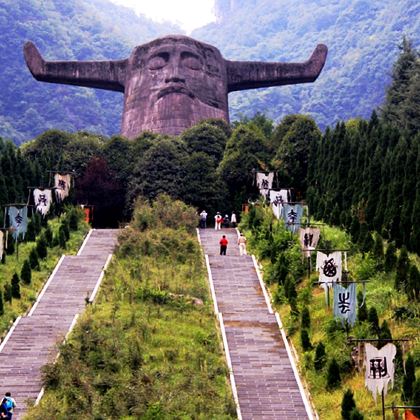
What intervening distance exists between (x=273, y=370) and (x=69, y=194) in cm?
1815

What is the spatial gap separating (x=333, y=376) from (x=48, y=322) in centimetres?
709

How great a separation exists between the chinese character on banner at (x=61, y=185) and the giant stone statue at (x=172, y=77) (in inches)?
320

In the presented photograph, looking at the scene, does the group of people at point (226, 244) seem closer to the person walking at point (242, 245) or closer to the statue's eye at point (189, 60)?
the person walking at point (242, 245)

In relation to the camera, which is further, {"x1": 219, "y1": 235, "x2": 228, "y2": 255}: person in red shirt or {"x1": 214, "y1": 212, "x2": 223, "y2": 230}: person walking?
{"x1": 214, "y1": 212, "x2": 223, "y2": 230}: person walking

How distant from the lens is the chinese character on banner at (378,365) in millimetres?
23984

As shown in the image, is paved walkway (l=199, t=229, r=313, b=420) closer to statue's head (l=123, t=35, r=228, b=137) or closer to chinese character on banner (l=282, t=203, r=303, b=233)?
chinese character on banner (l=282, t=203, r=303, b=233)

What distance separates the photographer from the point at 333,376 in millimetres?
25391

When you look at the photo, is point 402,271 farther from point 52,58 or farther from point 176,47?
point 52,58

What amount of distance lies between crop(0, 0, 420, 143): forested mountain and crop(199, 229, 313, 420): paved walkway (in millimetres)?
53283

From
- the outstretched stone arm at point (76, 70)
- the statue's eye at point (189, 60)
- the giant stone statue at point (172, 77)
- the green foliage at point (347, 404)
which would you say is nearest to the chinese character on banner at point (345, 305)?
the green foliage at point (347, 404)

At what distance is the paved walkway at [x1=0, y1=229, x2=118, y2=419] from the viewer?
84.1ft

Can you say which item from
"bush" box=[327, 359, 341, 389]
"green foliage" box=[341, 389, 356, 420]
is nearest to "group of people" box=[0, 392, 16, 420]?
"green foliage" box=[341, 389, 356, 420]

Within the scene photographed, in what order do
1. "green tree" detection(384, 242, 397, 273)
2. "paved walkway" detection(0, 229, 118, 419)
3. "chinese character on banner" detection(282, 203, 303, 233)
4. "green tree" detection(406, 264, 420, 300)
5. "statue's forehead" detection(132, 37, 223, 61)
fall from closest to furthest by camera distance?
"paved walkway" detection(0, 229, 118, 419)
"green tree" detection(406, 264, 420, 300)
"green tree" detection(384, 242, 397, 273)
"chinese character on banner" detection(282, 203, 303, 233)
"statue's forehead" detection(132, 37, 223, 61)

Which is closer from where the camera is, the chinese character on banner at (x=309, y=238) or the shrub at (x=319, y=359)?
the shrub at (x=319, y=359)
